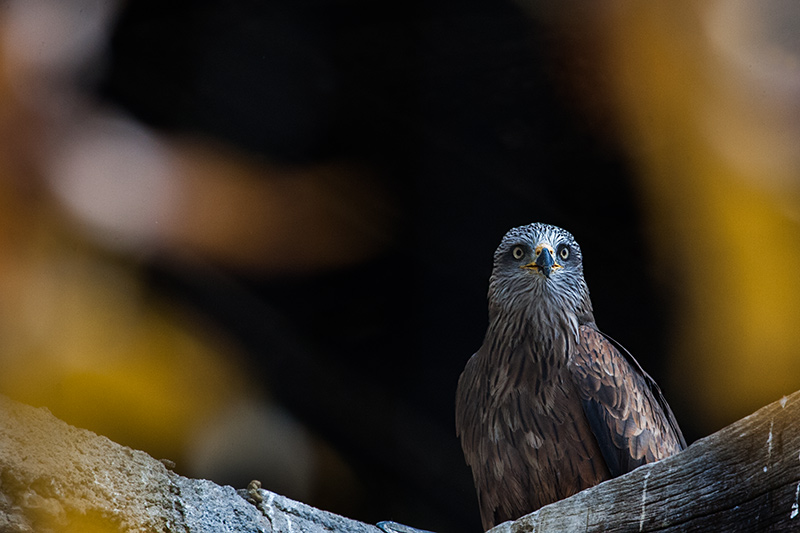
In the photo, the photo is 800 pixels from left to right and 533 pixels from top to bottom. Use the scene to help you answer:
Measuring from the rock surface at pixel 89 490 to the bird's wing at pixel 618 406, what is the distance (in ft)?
4.75

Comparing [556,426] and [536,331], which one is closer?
[556,426]

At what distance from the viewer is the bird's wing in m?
3.34

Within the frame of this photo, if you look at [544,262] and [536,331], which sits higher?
[544,262]

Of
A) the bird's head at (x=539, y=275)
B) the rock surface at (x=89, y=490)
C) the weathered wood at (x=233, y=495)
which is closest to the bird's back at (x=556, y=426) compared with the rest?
the bird's head at (x=539, y=275)

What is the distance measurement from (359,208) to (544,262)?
149cm

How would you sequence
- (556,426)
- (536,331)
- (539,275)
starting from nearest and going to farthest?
1. (556,426)
2. (536,331)
3. (539,275)

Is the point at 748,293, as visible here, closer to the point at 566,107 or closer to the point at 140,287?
the point at 566,107

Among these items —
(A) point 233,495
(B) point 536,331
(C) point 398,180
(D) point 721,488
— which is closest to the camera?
(D) point 721,488

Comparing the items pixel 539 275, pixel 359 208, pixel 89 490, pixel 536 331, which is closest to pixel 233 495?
pixel 89 490

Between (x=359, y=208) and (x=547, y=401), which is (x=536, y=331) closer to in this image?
(x=547, y=401)

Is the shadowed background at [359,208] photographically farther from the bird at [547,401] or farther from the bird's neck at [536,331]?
the bird's neck at [536,331]

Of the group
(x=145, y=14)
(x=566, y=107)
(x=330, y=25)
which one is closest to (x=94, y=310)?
(x=145, y=14)

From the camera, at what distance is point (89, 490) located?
2.05 meters

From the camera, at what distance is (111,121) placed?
170 inches
